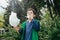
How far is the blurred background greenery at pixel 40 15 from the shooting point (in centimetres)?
385

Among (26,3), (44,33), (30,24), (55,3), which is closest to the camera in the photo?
(30,24)

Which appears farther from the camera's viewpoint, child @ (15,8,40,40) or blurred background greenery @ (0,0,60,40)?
blurred background greenery @ (0,0,60,40)

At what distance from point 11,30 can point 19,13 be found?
1.34 m

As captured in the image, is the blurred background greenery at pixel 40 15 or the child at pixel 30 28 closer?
the child at pixel 30 28

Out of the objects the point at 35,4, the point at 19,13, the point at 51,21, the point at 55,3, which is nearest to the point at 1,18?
the point at 19,13

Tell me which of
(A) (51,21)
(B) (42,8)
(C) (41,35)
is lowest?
(C) (41,35)

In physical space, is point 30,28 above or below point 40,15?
below

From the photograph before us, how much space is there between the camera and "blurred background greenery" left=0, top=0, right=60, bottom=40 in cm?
385

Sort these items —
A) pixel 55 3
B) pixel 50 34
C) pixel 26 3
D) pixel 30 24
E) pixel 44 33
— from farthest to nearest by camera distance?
pixel 26 3
pixel 55 3
pixel 44 33
pixel 50 34
pixel 30 24

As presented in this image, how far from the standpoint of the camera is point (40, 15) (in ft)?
16.5

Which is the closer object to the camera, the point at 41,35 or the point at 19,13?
the point at 41,35

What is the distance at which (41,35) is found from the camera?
418cm

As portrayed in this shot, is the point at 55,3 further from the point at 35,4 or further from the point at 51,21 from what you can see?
the point at 51,21

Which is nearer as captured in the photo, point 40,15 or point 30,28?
point 30,28
